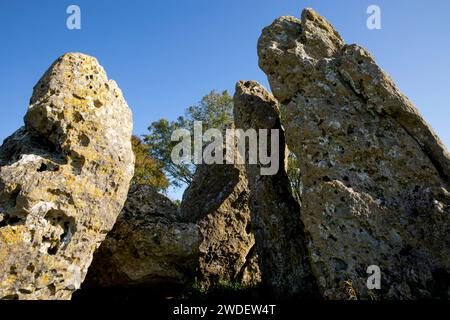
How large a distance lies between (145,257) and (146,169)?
975 inches

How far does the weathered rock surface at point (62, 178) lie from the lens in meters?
6.36

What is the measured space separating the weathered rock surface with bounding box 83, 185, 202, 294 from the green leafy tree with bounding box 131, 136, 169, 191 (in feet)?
74.4

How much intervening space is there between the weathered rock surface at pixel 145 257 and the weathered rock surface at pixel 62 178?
268 centimetres

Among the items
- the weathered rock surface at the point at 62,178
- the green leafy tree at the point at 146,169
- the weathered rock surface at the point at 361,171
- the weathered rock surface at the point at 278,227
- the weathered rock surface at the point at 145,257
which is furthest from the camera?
the green leafy tree at the point at 146,169

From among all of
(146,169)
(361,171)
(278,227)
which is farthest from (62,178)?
(146,169)

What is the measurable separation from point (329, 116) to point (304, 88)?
3.71 feet

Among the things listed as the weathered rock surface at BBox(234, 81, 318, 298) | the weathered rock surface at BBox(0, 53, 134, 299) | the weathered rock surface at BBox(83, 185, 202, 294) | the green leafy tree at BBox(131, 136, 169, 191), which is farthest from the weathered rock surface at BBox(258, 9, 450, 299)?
the green leafy tree at BBox(131, 136, 169, 191)

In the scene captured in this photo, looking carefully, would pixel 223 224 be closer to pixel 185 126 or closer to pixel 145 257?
pixel 145 257

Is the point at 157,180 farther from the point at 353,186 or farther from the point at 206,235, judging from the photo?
the point at 353,186

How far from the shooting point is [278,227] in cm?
Answer: 1028

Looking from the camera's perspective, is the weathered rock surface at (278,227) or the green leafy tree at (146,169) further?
the green leafy tree at (146,169)

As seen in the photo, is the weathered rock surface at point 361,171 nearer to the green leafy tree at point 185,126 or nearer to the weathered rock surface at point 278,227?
the weathered rock surface at point 278,227

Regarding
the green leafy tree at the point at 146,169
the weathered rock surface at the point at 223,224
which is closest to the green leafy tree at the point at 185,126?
the green leafy tree at the point at 146,169

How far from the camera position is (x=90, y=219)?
722 centimetres
